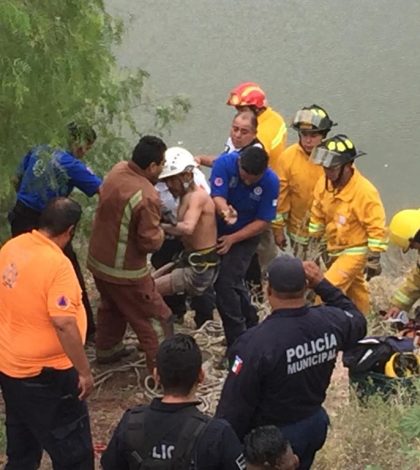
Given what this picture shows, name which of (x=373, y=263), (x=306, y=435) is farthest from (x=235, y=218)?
(x=306, y=435)

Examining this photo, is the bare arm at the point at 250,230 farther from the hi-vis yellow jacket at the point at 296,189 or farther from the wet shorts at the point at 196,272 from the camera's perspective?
the hi-vis yellow jacket at the point at 296,189

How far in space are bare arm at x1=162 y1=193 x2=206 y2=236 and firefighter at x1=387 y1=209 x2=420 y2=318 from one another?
4.29ft

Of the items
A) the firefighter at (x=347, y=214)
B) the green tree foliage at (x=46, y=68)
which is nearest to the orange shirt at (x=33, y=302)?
the green tree foliage at (x=46, y=68)

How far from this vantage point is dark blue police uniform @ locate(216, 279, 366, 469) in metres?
3.06

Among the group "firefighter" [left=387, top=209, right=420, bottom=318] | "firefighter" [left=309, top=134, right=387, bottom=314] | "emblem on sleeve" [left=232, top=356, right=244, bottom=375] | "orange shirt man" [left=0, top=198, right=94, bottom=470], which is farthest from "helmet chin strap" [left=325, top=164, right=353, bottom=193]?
"emblem on sleeve" [left=232, top=356, right=244, bottom=375]

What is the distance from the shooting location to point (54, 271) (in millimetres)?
3521

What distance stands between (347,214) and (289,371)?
2.64m

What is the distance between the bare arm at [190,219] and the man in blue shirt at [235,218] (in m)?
0.21

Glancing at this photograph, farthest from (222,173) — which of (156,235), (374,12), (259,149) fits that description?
(374,12)

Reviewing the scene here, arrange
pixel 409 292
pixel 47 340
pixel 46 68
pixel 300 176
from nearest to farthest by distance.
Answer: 1. pixel 47 340
2. pixel 46 68
3. pixel 409 292
4. pixel 300 176

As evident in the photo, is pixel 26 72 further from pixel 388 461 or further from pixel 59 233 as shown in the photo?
pixel 388 461

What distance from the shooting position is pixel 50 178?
4.65 meters

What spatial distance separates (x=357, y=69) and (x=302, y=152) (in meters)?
7.06

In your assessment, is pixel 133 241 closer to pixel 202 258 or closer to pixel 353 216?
pixel 202 258
